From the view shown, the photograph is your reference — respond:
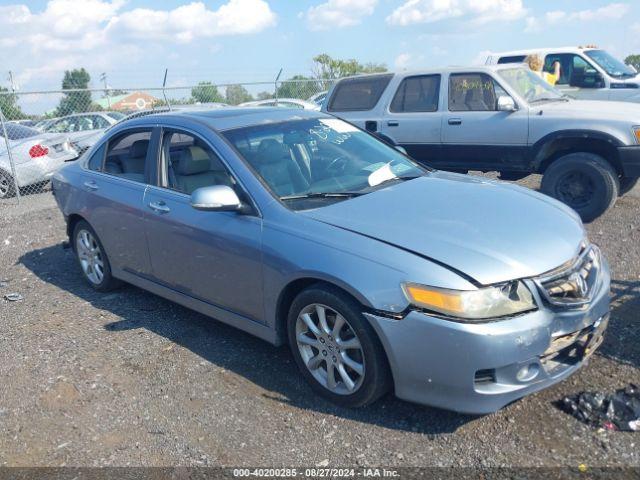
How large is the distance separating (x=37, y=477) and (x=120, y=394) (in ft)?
2.62

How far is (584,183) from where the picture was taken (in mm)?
7012

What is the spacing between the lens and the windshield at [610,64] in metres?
12.2

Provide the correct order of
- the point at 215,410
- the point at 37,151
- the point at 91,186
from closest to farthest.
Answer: the point at 215,410, the point at 91,186, the point at 37,151

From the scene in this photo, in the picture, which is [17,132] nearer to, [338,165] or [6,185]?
[6,185]

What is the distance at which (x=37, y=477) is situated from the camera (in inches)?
123

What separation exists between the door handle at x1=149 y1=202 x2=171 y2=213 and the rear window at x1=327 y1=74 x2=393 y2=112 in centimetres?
481

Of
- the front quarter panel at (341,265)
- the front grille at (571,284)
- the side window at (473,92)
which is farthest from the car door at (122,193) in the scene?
the side window at (473,92)

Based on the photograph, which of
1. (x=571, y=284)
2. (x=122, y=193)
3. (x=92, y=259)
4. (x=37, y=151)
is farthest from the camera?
(x=37, y=151)

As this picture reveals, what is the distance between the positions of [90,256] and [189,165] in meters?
1.79

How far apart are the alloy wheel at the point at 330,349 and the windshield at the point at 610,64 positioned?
1106 cm

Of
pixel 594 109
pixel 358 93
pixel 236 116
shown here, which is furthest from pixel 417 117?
pixel 236 116

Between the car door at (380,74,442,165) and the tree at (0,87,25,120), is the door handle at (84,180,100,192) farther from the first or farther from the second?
the tree at (0,87,25,120)

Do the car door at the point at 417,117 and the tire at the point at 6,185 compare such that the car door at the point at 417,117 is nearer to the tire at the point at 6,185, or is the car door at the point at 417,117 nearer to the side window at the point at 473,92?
the side window at the point at 473,92

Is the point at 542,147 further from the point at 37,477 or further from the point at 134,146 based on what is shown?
the point at 37,477
